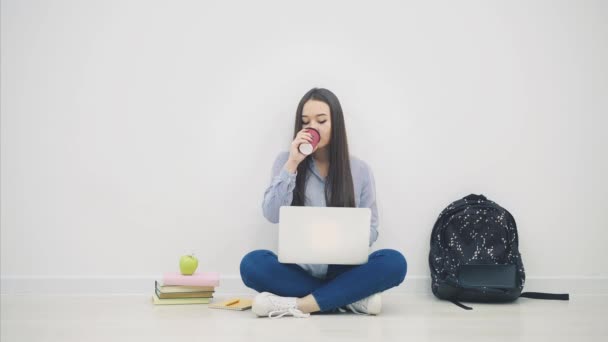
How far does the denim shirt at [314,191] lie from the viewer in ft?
7.47

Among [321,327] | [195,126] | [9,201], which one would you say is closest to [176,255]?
[195,126]

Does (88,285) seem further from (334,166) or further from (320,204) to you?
(334,166)

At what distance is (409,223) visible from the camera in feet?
9.12

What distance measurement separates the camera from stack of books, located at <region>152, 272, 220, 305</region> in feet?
7.80

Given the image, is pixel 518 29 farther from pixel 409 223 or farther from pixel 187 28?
pixel 187 28

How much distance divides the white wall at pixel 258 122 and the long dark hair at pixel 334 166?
10.7 inches

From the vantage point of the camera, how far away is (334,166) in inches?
96.9

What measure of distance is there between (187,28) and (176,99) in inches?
13.2

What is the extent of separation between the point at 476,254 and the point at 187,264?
1256 mm

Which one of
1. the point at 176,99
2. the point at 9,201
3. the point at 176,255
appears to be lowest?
the point at 176,255

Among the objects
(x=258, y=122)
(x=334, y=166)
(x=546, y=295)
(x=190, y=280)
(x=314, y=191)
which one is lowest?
(x=546, y=295)

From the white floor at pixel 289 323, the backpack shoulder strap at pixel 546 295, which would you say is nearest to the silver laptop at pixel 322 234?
the white floor at pixel 289 323

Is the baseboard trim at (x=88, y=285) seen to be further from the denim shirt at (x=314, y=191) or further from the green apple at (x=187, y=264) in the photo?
the denim shirt at (x=314, y=191)

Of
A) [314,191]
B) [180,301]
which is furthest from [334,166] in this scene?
[180,301]
